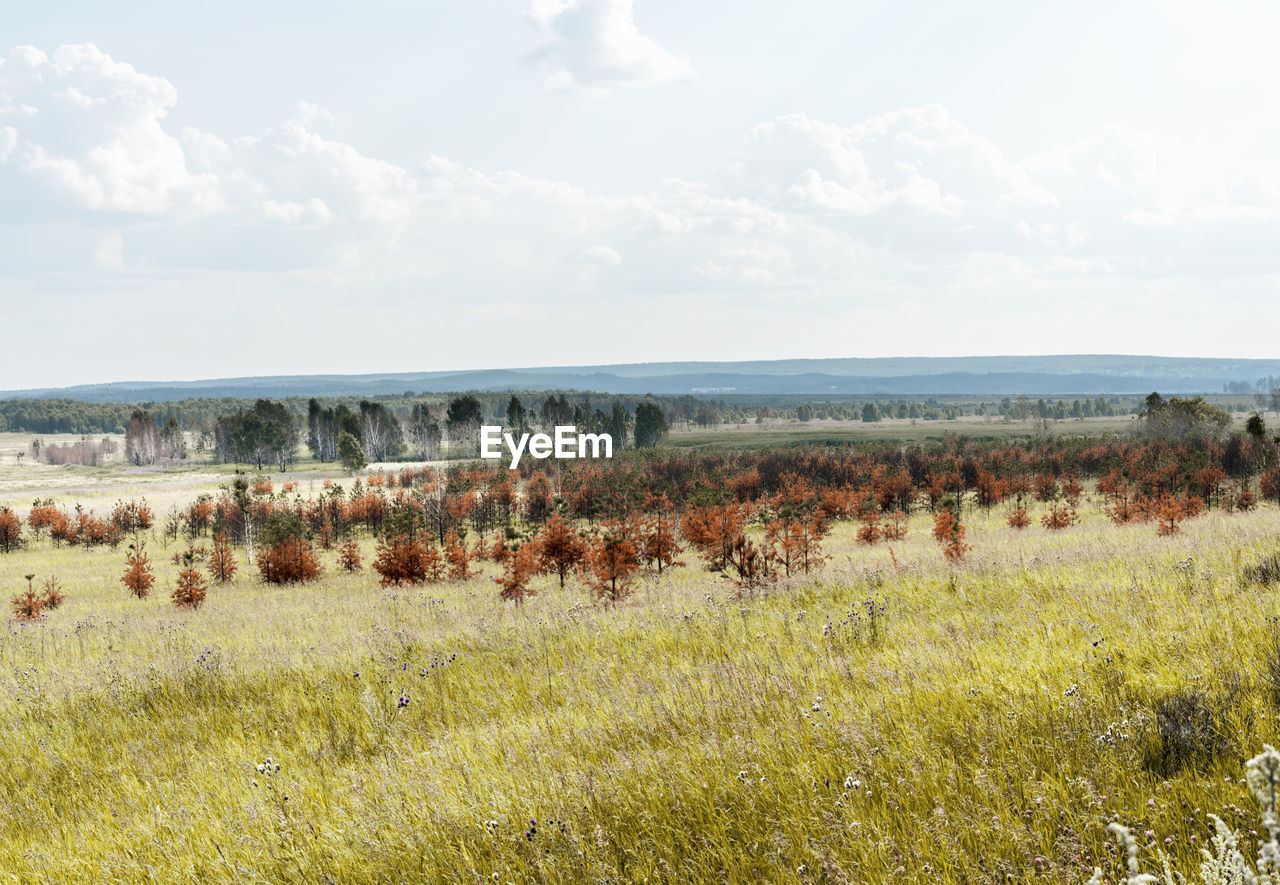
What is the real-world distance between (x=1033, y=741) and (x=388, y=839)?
3.42 m

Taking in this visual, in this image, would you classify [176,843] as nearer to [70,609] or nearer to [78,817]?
[78,817]

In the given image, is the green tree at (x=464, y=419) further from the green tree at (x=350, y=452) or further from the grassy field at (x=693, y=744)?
the grassy field at (x=693, y=744)

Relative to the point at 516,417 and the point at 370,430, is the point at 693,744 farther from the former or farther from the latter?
the point at 516,417

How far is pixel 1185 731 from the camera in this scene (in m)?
3.74

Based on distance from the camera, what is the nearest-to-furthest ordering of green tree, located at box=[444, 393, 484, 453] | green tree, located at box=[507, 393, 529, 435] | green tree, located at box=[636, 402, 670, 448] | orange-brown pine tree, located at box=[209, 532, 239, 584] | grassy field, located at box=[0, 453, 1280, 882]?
1. grassy field, located at box=[0, 453, 1280, 882]
2. orange-brown pine tree, located at box=[209, 532, 239, 584]
3. green tree, located at box=[444, 393, 484, 453]
4. green tree, located at box=[507, 393, 529, 435]
5. green tree, located at box=[636, 402, 670, 448]

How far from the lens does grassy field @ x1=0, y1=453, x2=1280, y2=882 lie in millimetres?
3432

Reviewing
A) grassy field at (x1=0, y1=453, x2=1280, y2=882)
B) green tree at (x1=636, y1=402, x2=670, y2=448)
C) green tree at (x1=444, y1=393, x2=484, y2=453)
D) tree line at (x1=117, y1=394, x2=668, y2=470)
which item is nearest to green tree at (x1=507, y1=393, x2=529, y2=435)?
tree line at (x1=117, y1=394, x2=668, y2=470)

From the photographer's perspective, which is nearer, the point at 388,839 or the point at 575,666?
the point at 388,839

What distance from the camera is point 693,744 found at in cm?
456

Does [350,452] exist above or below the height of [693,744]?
below

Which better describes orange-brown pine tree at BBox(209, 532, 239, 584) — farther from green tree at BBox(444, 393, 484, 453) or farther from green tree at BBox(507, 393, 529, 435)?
green tree at BBox(444, 393, 484, 453)

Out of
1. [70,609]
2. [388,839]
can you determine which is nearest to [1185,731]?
[388,839]

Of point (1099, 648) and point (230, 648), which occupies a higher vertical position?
point (1099, 648)

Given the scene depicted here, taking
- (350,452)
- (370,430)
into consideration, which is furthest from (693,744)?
(370,430)
